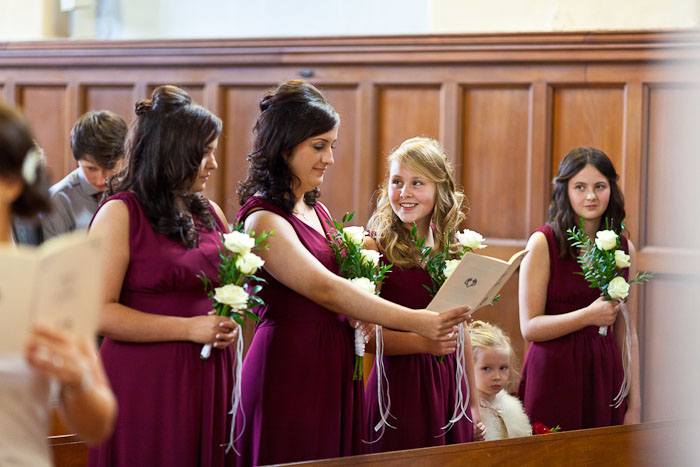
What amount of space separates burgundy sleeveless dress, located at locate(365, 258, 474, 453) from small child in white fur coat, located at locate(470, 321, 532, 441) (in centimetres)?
45

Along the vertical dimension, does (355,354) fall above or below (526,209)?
below

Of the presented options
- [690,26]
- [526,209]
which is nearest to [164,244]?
[526,209]

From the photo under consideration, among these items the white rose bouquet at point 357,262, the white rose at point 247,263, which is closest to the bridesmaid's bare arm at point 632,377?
the white rose bouquet at point 357,262

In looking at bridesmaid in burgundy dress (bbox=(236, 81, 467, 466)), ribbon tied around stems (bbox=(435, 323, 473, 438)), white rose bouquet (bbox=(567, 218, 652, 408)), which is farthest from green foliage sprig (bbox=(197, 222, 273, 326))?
white rose bouquet (bbox=(567, 218, 652, 408))

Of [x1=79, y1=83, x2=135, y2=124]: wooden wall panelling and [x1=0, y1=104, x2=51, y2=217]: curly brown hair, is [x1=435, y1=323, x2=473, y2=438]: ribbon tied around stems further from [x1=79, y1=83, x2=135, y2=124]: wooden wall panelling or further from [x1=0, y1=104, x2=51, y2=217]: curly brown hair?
[x1=79, y1=83, x2=135, y2=124]: wooden wall panelling

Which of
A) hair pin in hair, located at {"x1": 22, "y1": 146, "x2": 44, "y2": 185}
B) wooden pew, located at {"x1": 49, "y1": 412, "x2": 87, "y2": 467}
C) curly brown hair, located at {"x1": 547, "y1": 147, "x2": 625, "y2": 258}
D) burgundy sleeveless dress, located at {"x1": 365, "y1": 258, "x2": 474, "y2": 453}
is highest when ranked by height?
curly brown hair, located at {"x1": 547, "y1": 147, "x2": 625, "y2": 258}

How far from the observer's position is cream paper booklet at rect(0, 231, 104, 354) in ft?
3.95

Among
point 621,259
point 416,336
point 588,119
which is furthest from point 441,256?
point 588,119

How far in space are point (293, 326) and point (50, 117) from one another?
3.61 m

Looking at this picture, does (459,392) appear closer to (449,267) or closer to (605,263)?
(449,267)

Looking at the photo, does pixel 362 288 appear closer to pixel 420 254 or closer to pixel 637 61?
pixel 420 254

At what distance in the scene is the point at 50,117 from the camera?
584 centimetres

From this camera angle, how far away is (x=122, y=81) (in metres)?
5.65

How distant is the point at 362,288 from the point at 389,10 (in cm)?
353
